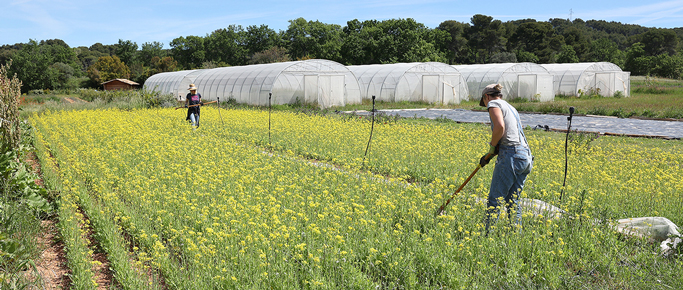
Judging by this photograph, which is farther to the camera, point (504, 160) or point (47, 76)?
point (47, 76)

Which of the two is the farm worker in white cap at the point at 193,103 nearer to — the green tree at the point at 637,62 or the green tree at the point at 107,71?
the green tree at the point at 637,62

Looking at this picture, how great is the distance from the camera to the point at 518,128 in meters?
5.30

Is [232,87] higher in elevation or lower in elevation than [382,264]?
higher

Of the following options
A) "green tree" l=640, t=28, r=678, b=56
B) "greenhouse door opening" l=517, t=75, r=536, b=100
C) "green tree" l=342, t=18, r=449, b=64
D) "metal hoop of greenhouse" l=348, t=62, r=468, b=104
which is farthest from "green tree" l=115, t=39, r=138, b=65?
"green tree" l=640, t=28, r=678, b=56

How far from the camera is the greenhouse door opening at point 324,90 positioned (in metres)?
26.8

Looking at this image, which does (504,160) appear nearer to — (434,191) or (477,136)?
(434,191)

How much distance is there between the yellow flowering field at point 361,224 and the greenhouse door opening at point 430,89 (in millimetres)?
19181

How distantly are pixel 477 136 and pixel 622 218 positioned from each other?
23.7 feet

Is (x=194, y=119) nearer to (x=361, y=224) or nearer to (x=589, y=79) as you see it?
(x=361, y=224)

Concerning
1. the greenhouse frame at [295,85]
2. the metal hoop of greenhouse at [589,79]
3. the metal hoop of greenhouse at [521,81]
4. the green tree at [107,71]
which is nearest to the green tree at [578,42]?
the metal hoop of greenhouse at [589,79]

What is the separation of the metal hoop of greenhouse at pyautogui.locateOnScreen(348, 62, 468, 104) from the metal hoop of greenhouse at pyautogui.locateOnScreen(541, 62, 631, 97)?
28.6ft

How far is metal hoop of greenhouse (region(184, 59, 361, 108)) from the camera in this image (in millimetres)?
26547

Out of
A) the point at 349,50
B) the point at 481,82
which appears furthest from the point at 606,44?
the point at 481,82

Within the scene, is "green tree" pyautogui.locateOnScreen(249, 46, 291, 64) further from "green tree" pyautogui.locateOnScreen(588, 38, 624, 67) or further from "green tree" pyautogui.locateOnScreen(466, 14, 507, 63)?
"green tree" pyautogui.locateOnScreen(588, 38, 624, 67)
